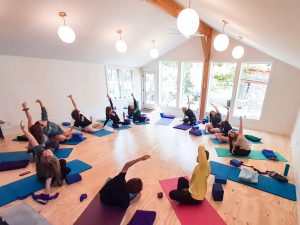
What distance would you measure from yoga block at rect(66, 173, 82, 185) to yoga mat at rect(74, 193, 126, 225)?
2.00 ft

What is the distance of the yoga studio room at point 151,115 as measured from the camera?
6.44 ft

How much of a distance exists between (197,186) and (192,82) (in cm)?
525

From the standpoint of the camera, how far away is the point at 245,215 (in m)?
1.95

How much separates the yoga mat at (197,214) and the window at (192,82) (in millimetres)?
4807

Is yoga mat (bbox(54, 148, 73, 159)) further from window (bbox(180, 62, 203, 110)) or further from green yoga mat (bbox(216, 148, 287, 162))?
window (bbox(180, 62, 203, 110))

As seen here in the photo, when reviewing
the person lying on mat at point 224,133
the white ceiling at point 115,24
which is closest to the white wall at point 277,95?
the white ceiling at point 115,24

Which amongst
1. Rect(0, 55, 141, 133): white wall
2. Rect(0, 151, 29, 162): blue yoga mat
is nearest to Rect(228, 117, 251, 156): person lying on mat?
Rect(0, 151, 29, 162): blue yoga mat

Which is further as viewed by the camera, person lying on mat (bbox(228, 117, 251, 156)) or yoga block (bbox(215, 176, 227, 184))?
person lying on mat (bbox(228, 117, 251, 156))

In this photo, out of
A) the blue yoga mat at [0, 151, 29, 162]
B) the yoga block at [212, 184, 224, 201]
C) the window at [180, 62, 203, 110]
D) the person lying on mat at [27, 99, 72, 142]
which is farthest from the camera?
the window at [180, 62, 203, 110]

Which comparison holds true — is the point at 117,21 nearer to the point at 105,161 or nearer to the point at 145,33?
the point at 145,33

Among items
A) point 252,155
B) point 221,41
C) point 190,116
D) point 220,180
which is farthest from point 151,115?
point 220,180

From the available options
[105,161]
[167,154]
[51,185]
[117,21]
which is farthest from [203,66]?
[51,185]

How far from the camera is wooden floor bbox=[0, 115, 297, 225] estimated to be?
1943 millimetres

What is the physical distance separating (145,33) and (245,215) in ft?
15.6
